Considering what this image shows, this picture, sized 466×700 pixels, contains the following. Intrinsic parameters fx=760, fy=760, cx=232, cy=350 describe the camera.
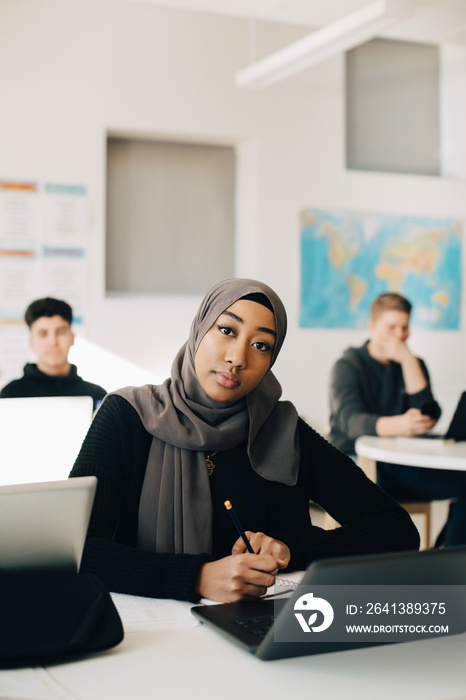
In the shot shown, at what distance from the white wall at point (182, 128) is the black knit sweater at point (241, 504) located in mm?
2798

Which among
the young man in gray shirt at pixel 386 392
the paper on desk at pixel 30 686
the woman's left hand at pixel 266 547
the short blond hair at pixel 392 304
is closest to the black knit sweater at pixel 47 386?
the young man in gray shirt at pixel 386 392

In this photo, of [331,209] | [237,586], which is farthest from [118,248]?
[237,586]

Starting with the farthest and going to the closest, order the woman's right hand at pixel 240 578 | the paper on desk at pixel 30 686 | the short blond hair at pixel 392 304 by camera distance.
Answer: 1. the short blond hair at pixel 392 304
2. the woman's right hand at pixel 240 578
3. the paper on desk at pixel 30 686

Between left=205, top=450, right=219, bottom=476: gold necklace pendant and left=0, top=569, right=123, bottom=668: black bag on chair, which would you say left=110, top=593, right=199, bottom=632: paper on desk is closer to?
left=0, top=569, right=123, bottom=668: black bag on chair

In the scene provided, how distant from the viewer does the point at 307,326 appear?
187 inches

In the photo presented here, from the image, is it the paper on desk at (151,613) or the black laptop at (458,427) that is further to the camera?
the black laptop at (458,427)

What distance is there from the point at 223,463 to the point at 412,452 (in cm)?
134

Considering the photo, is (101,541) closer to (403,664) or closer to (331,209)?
(403,664)

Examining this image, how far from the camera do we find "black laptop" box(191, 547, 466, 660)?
0.85 meters

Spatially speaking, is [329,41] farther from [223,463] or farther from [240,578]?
[240,578]

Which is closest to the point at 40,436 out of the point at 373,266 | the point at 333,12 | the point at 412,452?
the point at 412,452

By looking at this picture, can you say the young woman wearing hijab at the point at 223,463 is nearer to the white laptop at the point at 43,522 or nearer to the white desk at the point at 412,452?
the white laptop at the point at 43,522

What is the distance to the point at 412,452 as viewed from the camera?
2.73 meters

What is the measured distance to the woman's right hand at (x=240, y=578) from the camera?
3.77 feet
